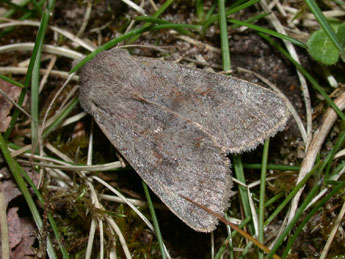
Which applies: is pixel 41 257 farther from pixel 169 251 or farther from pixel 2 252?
pixel 169 251

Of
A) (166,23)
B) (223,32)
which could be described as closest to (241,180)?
→ (223,32)

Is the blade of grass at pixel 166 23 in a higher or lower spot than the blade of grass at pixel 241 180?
higher

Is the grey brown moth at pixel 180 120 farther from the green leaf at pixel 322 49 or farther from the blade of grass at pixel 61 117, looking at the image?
the green leaf at pixel 322 49

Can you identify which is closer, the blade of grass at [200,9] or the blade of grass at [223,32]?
the blade of grass at [223,32]

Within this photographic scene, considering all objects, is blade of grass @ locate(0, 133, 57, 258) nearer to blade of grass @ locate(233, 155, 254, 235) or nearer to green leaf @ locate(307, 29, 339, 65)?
blade of grass @ locate(233, 155, 254, 235)

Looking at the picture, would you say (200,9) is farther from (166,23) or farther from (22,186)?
(22,186)

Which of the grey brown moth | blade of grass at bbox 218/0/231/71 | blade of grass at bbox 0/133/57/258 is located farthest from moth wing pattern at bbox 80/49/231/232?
blade of grass at bbox 0/133/57/258

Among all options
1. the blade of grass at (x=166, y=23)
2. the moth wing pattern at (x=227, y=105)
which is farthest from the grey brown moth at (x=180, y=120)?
the blade of grass at (x=166, y=23)
